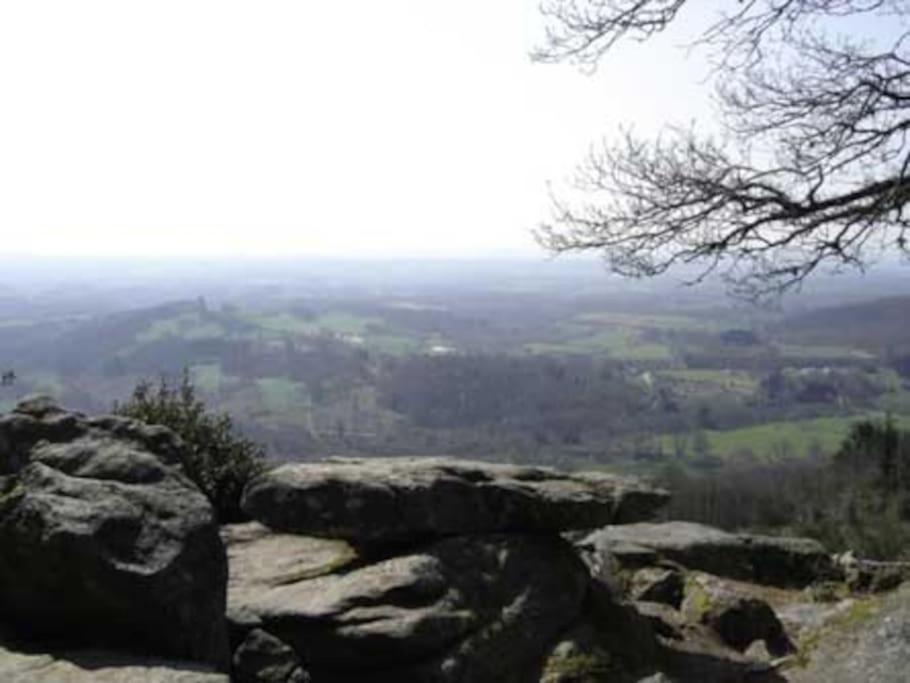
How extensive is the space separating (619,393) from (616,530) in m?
146

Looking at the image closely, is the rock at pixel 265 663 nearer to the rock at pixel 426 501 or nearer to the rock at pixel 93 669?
the rock at pixel 93 669

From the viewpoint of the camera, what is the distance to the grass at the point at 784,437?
105 metres

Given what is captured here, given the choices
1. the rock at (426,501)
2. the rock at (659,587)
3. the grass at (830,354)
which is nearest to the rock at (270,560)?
the rock at (426,501)

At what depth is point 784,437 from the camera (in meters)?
112

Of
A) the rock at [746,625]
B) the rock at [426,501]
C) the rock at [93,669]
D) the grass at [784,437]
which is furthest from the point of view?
the grass at [784,437]

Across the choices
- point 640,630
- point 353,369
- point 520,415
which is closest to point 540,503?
point 640,630

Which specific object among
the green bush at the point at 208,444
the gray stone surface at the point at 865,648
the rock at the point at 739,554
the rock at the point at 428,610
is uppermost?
the green bush at the point at 208,444

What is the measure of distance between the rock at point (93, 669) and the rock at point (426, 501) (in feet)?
11.3

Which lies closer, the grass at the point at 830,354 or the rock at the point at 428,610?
the rock at the point at 428,610

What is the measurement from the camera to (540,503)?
9.92 meters

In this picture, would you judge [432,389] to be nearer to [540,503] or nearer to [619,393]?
[619,393]

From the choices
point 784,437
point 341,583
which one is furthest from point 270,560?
point 784,437

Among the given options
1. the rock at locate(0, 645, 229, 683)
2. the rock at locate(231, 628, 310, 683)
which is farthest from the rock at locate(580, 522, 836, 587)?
the rock at locate(0, 645, 229, 683)

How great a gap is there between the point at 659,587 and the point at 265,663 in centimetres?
614
